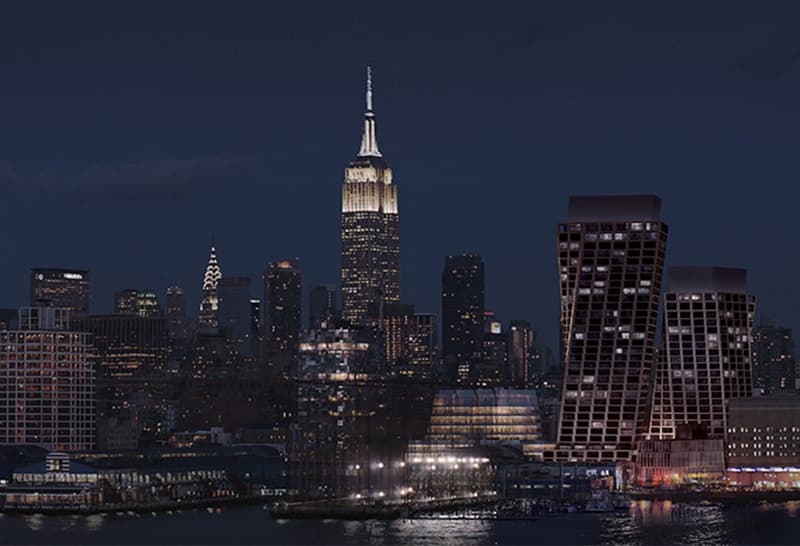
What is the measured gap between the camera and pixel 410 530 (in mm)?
171750

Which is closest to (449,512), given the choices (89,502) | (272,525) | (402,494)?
(402,494)

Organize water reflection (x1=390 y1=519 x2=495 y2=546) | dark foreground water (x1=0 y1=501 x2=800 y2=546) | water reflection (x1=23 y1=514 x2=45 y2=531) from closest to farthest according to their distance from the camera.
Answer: water reflection (x1=390 y1=519 x2=495 y2=546)
dark foreground water (x1=0 y1=501 x2=800 y2=546)
water reflection (x1=23 y1=514 x2=45 y2=531)

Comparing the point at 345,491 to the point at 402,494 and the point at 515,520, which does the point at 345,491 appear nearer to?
the point at 402,494

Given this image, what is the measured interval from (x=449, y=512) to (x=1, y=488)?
41.8 metres

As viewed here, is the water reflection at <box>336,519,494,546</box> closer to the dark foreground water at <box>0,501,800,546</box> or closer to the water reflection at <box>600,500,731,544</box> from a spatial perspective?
the dark foreground water at <box>0,501,800,546</box>

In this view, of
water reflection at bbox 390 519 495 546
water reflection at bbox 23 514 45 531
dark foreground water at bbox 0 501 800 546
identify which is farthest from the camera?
water reflection at bbox 23 514 45 531

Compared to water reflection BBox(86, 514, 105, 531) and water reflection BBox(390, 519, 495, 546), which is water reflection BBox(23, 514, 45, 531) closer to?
water reflection BBox(86, 514, 105, 531)

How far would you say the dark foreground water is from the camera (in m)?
162

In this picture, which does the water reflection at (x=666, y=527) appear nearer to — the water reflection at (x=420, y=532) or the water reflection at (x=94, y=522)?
the water reflection at (x=420, y=532)

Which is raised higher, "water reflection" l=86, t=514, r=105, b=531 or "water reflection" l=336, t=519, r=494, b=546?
"water reflection" l=86, t=514, r=105, b=531

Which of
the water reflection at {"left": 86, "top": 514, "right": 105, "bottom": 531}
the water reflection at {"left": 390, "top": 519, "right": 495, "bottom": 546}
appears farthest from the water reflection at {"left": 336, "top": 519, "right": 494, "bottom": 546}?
the water reflection at {"left": 86, "top": 514, "right": 105, "bottom": 531}

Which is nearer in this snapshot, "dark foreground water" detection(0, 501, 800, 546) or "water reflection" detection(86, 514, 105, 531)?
"dark foreground water" detection(0, 501, 800, 546)

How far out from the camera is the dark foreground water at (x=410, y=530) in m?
162

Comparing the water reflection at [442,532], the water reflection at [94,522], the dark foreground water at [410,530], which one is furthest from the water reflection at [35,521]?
the water reflection at [442,532]
